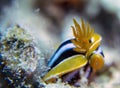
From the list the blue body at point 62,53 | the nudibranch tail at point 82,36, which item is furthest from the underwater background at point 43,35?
the nudibranch tail at point 82,36

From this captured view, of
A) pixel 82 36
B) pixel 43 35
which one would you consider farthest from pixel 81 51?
pixel 43 35

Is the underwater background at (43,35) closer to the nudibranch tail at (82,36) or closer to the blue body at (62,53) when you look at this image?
the blue body at (62,53)

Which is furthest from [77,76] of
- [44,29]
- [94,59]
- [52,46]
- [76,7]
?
[76,7]

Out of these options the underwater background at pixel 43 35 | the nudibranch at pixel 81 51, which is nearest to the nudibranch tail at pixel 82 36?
the nudibranch at pixel 81 51

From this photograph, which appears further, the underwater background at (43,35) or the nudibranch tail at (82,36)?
the nudibranch tail at (82,36)

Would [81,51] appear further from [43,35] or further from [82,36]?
[43,35]

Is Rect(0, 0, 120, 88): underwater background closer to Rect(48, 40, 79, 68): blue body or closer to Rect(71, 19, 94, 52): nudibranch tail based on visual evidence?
Rect(48, 40, 79, 68): blue body

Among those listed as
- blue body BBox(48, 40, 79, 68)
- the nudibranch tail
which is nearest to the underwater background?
blue body BBox(48, 40, 79, 68)

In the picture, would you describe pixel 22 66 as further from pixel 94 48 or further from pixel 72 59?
pixel 94 48
